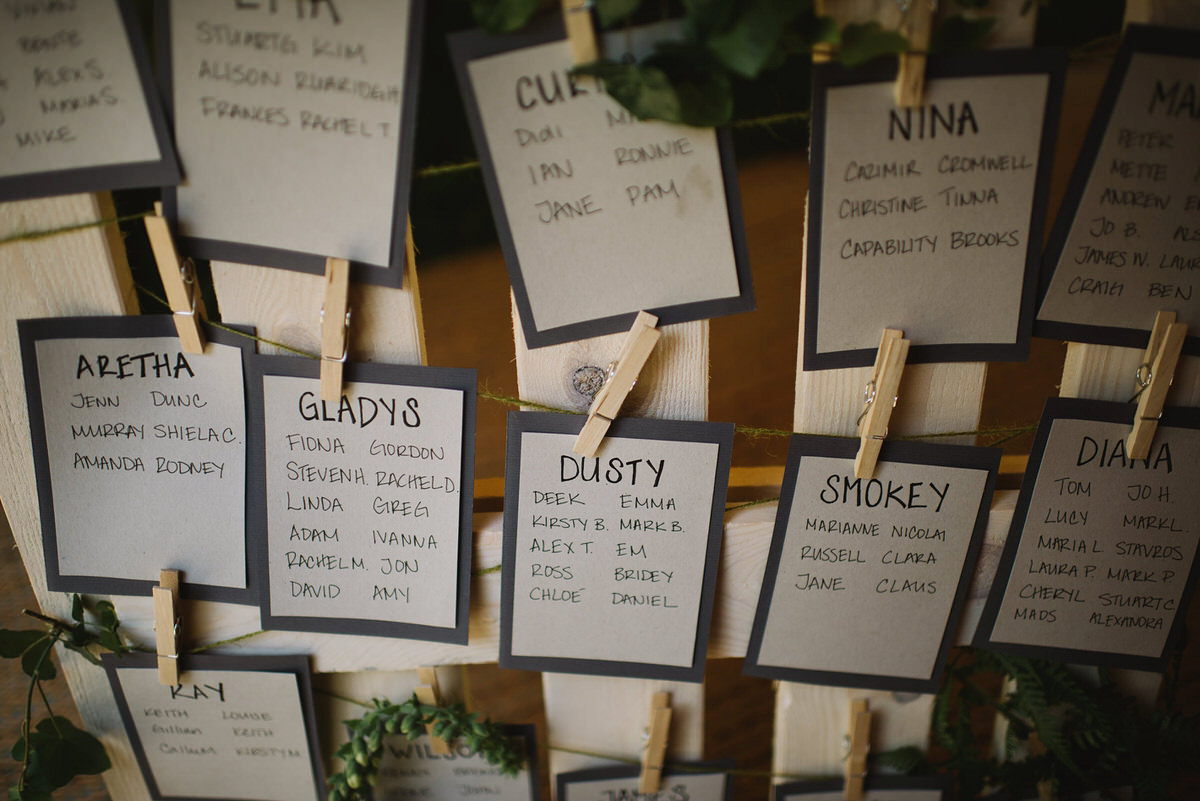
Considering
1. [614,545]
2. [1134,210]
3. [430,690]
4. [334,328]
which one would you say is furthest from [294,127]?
[1134,210]

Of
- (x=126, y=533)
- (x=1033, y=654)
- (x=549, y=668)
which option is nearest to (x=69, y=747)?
(x=126, y=533)

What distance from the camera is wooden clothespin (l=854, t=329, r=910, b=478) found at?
29.0 inches

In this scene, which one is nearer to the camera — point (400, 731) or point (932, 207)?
point (932, 207)

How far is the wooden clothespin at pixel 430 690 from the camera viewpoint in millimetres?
930

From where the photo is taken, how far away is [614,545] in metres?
0.84

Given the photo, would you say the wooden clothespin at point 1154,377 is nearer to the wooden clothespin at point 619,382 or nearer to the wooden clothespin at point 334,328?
the wooden clothespin at point 619,382

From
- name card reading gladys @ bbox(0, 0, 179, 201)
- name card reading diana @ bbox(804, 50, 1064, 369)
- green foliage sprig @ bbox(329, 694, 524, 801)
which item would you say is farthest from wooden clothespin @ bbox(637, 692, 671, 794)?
name card reading gladys @ bbox(0, 0, 179, 201)

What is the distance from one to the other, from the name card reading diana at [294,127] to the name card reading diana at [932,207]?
1.27 ft

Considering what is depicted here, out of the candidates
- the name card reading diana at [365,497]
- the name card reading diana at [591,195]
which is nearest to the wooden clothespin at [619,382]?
the name card reading diana at [591,195]

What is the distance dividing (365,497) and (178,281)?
0.29 m

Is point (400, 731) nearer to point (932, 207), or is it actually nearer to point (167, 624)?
point (167, 624)

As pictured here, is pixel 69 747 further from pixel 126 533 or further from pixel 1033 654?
pixel 1033 654

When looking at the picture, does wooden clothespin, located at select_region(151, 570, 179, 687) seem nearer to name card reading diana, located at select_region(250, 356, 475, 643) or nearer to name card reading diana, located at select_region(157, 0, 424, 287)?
name card reading diana, located at select_region(250, 356, 475, 643)

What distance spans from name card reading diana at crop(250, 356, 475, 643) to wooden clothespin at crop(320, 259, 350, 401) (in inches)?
0.6
